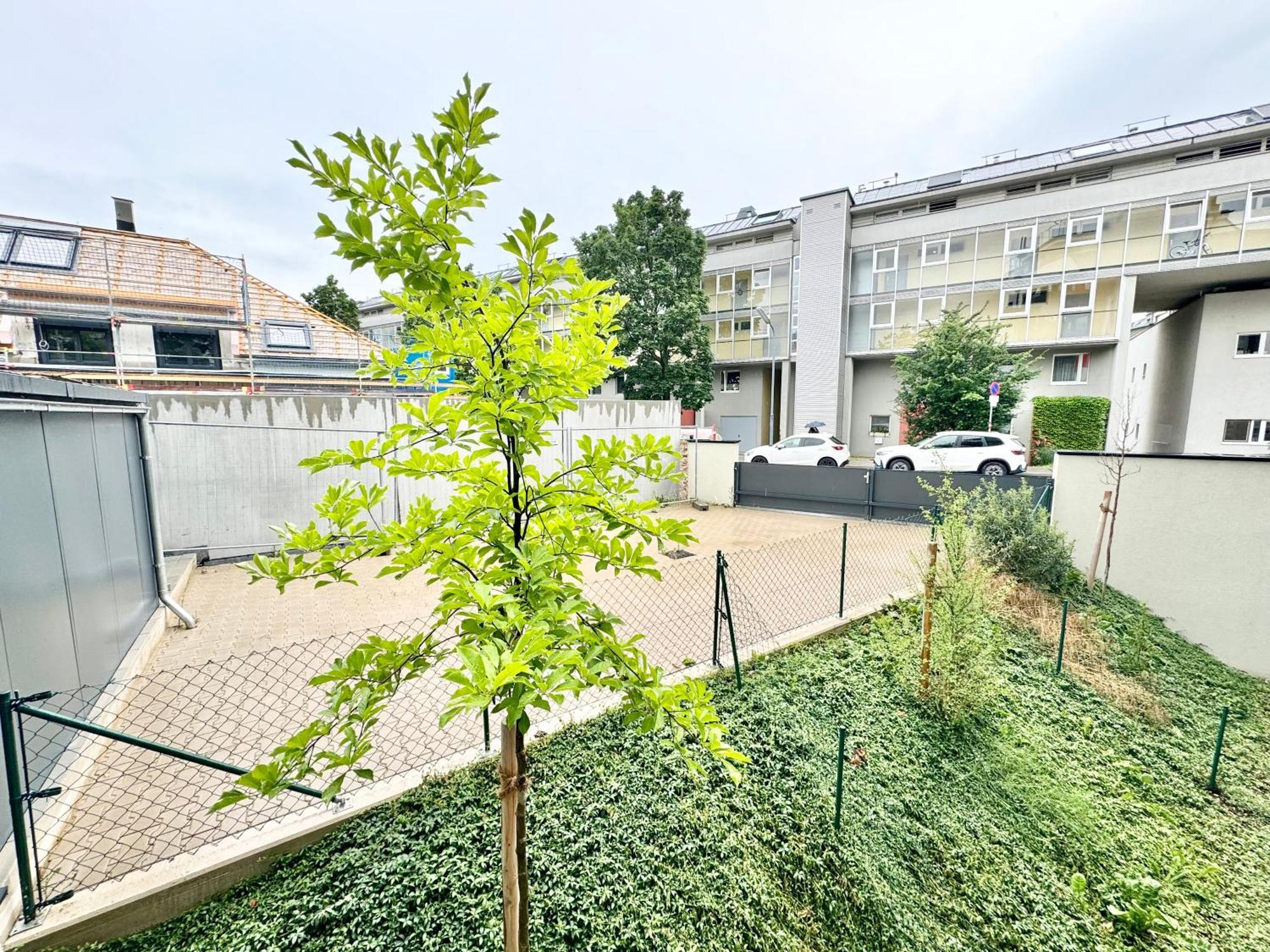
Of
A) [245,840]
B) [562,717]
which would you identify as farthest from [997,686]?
[245,840]

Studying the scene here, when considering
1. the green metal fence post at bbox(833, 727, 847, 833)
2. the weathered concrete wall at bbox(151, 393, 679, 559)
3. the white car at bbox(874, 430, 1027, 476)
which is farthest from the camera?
the white car at bbox(874, 430, 1027, 476)

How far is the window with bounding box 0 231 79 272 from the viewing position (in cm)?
1044

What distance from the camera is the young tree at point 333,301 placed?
96.9ft

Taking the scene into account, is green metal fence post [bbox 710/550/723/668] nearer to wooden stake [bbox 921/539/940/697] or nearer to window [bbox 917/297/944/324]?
wooden stake [bbox 921/539/940/697]

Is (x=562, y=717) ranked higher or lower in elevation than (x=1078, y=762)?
higher

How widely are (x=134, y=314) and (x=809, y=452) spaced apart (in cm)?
1714

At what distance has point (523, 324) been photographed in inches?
61.3

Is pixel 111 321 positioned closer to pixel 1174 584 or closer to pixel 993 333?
pixel 1174 584

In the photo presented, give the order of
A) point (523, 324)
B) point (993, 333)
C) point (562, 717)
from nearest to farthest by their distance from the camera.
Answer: point (523, 324), point (562, 717), point (993, 333)

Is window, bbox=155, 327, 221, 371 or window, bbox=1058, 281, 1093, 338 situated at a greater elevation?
window, bbox=1058, 281, 1093, 338

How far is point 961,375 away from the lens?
15914mm

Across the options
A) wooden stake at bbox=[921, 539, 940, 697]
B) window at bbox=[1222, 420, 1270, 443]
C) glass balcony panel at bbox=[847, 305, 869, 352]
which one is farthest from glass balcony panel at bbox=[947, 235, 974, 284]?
wooden stake at bbox=[921, 539, 940, 697]

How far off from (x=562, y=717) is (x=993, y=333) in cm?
1772

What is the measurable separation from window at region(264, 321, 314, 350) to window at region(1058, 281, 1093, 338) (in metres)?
23.8
